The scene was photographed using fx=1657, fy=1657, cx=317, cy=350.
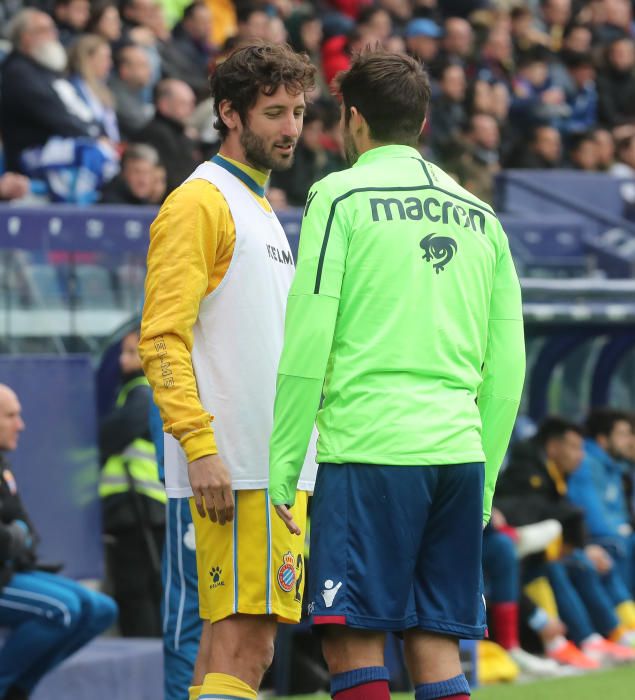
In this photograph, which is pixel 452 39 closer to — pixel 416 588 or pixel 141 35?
pixel 141 35

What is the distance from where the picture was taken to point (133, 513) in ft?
24.7

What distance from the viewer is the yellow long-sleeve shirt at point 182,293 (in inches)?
163

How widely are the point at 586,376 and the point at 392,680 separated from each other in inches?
154

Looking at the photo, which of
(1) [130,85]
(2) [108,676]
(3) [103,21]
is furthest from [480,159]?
(2) [108,676]

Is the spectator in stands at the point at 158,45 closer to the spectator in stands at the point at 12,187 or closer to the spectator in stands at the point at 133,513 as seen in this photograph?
the spectator in stands at the point at 12,187

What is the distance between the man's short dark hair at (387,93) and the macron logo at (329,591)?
3.64 feet

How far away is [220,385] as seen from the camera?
4.32m

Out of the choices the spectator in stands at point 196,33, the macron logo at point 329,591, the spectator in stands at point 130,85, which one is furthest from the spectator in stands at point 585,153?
the macron logo at point 329,591

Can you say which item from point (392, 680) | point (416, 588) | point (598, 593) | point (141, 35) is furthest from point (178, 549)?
point (141, 35)

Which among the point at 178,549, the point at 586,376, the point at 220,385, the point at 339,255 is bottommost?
the point at 586,376

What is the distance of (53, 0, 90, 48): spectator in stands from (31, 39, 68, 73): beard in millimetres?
932

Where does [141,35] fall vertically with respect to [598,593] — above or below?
above

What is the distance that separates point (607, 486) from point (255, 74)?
643 centimetres

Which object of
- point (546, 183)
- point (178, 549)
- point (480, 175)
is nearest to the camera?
point (178, 549)
